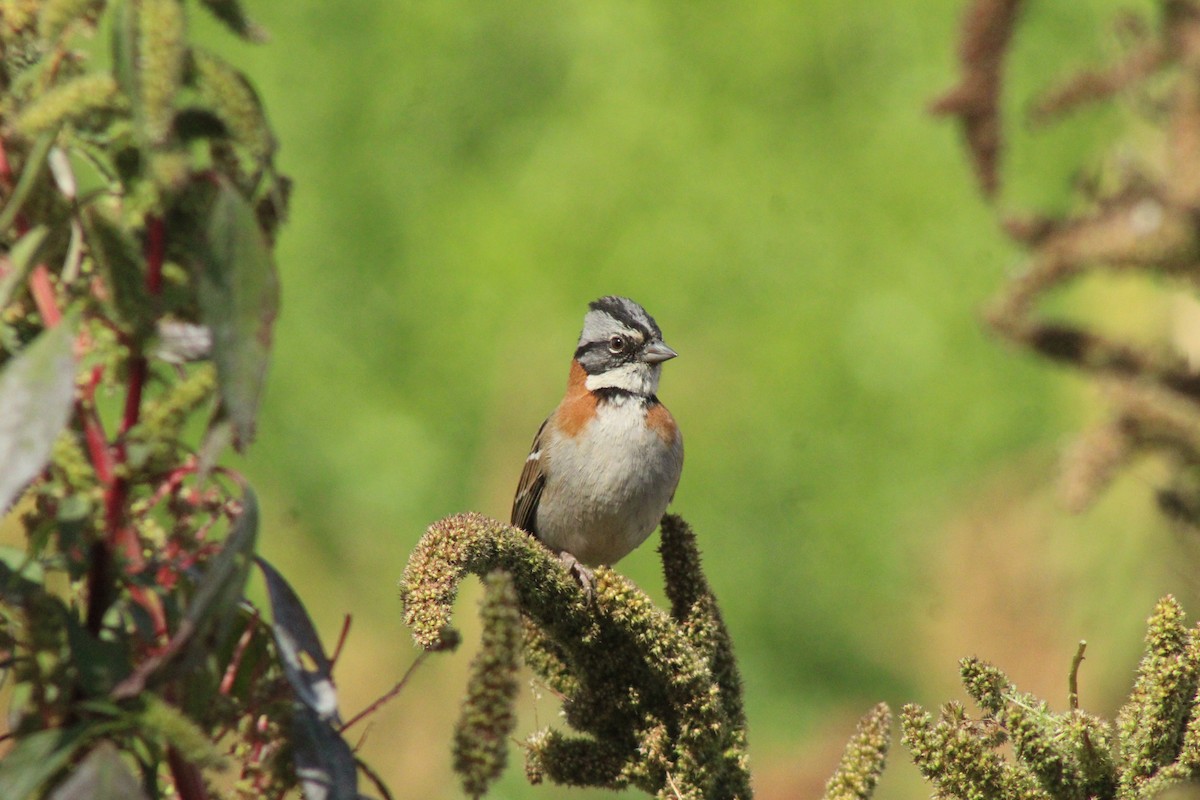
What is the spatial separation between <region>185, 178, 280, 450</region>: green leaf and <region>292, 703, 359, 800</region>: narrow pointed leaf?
381 millimetres

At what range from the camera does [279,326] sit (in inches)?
293

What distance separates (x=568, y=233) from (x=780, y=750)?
278 centimetres

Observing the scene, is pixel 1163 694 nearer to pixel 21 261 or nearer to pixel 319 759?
pixel 319 759

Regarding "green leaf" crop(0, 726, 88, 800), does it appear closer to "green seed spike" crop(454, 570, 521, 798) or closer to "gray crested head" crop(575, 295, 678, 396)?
"green seed spike" crop(454, 570, 521, 798)

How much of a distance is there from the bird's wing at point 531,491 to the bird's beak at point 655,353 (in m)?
0.43

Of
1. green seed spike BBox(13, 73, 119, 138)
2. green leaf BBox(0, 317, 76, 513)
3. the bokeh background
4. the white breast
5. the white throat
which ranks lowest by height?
green leaf BBox(0, 317, 76, 513)

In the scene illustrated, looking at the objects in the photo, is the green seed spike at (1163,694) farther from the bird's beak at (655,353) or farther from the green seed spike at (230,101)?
the bird's beak at (655,353)

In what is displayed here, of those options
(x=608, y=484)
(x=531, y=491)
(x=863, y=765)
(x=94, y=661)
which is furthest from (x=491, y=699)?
(x=531, y=491)

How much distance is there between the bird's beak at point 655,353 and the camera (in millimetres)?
4547

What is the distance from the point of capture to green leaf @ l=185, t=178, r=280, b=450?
1.34 metres

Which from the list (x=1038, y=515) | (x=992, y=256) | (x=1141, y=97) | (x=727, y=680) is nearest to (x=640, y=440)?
(x=727, y=680)

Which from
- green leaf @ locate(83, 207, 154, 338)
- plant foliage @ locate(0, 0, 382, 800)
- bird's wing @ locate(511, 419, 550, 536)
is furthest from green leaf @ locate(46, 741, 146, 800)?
bird's wing @ locate(511, 419, 550, 536)

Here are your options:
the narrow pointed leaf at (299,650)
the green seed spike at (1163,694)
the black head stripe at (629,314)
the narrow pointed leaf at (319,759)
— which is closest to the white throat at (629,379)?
the black head stripe at (629,314)

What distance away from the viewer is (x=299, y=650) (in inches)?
64.2
